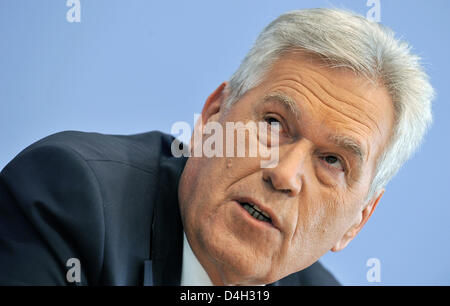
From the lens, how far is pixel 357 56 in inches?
51.9

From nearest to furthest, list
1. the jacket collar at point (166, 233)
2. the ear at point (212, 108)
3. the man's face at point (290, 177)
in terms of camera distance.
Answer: the man's face at point (290, 177) → the jacket collar at point (166, 233) → the ear at point (212, 108)

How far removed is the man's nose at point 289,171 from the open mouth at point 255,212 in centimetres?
7

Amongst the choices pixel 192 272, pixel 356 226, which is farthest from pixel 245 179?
pixel 356 226

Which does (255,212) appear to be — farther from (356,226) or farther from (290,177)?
(356,226)

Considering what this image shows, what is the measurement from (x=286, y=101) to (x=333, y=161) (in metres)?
0.19

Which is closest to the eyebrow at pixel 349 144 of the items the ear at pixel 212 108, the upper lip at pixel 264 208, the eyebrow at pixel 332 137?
the eyebrow at pixel 332 137

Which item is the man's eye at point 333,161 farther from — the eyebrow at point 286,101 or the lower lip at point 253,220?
the lower lip at point 253,220

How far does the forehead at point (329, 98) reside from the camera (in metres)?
1.28

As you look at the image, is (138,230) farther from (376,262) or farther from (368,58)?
(376,262)

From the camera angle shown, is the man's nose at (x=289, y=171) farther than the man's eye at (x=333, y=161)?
No

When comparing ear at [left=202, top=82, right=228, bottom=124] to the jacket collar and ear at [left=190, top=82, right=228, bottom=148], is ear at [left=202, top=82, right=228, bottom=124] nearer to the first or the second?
ear at [left=190, top=82, right=228, bottom=148]

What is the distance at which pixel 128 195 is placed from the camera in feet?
4.22
